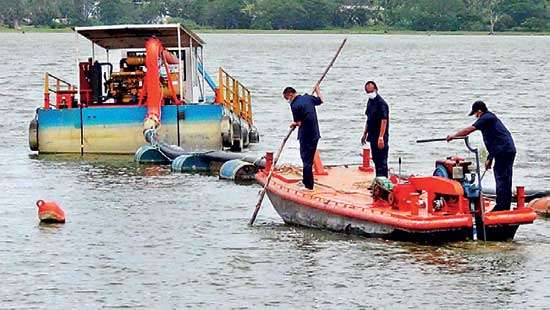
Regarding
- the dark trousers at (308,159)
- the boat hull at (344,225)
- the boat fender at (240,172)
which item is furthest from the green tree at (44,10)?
the dark trousers at (308,159)

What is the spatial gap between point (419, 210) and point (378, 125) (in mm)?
2095

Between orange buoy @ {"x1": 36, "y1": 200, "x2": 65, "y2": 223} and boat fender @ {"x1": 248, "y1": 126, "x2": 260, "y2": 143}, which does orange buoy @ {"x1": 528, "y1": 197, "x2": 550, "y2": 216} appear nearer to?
orange buoy @ {"x1": 36, "y1": 200, "x2": 65, "y2": 223}

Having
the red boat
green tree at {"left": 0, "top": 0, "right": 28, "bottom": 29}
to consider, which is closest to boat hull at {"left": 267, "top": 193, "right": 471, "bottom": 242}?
the red boat

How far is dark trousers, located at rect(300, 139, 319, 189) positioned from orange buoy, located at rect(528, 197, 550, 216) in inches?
142

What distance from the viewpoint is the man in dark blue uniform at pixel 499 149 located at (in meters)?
A: 19.4

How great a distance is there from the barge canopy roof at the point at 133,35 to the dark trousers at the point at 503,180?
14.2 m

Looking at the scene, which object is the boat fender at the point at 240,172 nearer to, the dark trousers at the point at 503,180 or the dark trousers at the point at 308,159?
the dark trousers at the point at 308,159

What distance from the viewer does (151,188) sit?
2683cm

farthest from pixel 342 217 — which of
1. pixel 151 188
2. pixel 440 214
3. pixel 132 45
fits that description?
pixel 132 45

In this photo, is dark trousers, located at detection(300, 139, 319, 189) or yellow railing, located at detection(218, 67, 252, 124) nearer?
dark trousers, located at detection(300, 139, 319, 189)

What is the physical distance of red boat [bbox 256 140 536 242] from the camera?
18859mm

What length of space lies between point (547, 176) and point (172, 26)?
8.88 metres

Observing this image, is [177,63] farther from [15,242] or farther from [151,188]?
[15,242]

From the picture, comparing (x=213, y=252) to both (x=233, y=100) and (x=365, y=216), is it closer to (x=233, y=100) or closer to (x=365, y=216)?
(x=365, y=216)
